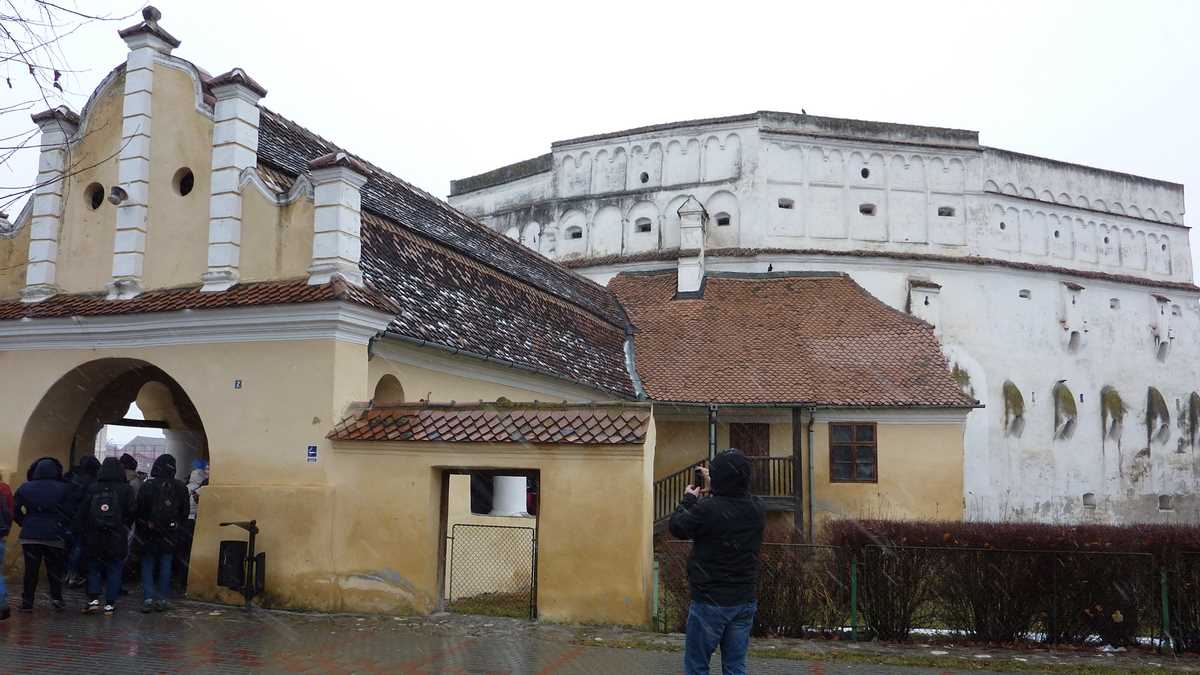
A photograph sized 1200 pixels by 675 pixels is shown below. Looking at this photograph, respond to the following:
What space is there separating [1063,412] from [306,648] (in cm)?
3089

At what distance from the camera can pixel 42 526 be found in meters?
11.9

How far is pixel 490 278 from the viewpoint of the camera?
21.1 metres

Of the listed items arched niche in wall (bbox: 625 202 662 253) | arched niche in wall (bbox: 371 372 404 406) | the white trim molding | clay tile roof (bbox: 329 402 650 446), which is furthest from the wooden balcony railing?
arched niche in wall (bbox: 625 202 662 253)

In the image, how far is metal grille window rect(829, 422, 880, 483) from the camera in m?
25.5

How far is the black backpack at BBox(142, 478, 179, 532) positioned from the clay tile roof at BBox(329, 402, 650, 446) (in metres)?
2.01

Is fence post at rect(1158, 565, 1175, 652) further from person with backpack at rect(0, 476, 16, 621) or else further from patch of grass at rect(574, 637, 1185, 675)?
person with backpack at rect(0, 476, 16, 621)

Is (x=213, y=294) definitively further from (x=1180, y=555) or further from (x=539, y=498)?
(x=1180, y=555)

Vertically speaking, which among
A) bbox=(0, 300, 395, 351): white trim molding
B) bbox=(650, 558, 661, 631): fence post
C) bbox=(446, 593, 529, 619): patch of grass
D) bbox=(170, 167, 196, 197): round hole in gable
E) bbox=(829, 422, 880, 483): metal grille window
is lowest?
bbox=(446, 593, 529, 619): patch of grass

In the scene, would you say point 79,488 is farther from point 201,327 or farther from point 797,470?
point 797,470

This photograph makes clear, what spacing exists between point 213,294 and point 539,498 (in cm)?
538

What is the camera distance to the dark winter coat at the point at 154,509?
483 inches

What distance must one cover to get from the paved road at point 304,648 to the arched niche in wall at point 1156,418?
32.2 m

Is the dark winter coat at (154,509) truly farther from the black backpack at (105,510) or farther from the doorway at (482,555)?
the doorway at (482,555)

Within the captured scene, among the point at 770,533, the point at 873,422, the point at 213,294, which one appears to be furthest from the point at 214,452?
the point at 873,422
